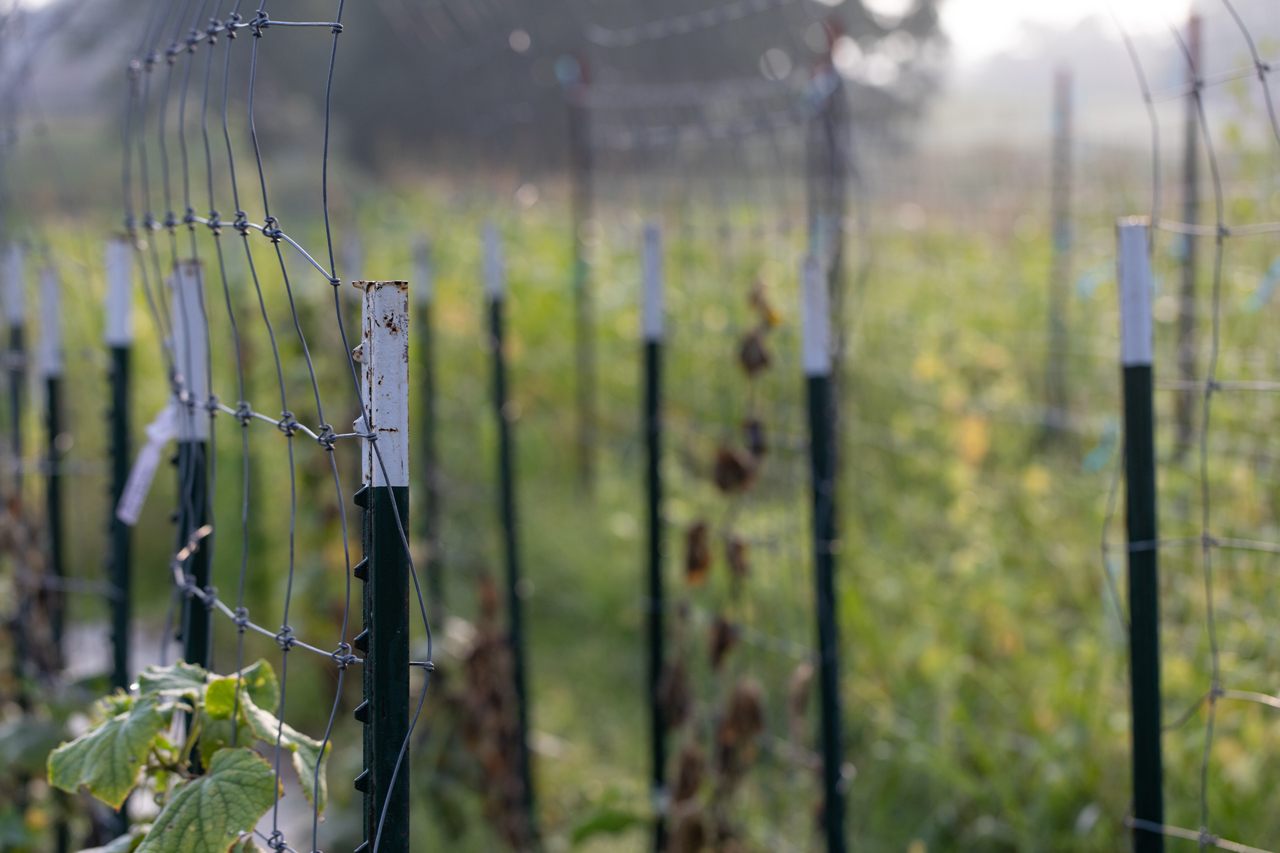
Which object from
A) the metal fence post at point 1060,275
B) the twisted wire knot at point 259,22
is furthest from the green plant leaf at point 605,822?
the metal fence post at point 1060,275

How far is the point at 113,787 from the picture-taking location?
127cm

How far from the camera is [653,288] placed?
8.73 feet

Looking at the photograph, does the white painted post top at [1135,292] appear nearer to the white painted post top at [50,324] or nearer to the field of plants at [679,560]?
the field of plants at [679,560]

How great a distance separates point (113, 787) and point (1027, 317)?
209 inches

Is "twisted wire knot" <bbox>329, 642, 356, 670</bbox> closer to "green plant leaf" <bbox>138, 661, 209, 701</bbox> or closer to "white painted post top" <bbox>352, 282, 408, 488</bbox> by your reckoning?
"white painted post top" <bbox>352, 282, 408, 488</bbox>

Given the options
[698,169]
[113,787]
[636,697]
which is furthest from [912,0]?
[113,787]

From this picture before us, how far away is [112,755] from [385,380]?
499mm

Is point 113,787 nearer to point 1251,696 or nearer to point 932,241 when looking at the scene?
point 1251,696

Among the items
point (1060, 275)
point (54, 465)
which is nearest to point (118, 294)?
point (54, 465)

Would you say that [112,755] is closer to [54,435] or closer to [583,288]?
[54,435]

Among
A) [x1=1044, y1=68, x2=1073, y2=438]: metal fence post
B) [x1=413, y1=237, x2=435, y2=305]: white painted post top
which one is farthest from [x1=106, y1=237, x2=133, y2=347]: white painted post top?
[x1=1044, y1=68, x2=1073, y2=438]: metal fence post

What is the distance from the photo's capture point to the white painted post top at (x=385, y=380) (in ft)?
3.67

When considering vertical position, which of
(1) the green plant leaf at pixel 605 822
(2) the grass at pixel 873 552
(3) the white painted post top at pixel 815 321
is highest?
(3) the white painted post top at pixel 815 321

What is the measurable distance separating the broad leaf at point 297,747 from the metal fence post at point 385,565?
6cm
